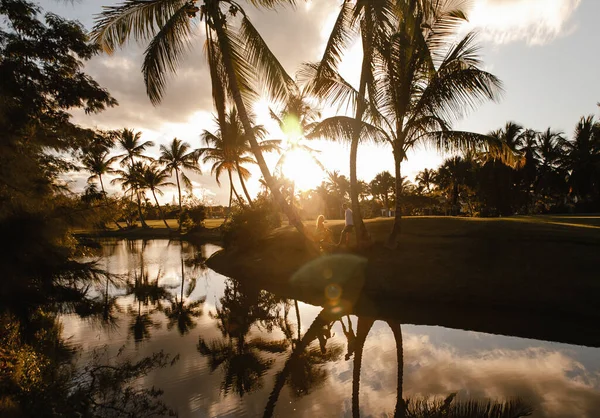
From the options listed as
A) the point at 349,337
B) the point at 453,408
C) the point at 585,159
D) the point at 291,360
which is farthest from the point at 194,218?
the point at 585,159

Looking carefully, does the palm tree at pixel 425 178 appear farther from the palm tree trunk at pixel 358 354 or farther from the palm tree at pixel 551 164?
the palm tree trunk at pixel 358 354

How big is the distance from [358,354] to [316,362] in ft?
A: 3.23

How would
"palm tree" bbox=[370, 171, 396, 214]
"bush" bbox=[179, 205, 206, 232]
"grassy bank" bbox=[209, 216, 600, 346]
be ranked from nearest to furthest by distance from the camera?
"grassy bank" bbox=[209, 216, 600, 346], "bush" bbox=[179, 205, 206, 232], "palm tree" bbox=[370, 171, 396, 214]

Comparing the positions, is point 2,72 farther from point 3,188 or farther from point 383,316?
point 383,316

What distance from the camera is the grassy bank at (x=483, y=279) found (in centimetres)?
933

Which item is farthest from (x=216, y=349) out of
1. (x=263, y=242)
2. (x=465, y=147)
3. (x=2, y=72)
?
(x=263, y=242)

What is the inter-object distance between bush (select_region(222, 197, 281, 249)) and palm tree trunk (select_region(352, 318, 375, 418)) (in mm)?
11571

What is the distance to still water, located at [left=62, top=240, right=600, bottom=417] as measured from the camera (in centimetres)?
514

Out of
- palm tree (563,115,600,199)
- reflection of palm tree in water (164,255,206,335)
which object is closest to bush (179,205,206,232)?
reflection of palm tree in water (164,255,206,335)

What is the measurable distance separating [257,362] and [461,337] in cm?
504

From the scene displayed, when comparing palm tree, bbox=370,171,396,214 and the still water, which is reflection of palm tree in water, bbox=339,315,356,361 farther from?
palm tree, bbox=370,171,396,214

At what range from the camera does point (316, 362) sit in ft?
22.1

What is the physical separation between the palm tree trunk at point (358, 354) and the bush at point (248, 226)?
1157 centimetres

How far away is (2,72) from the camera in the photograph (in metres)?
6.41
